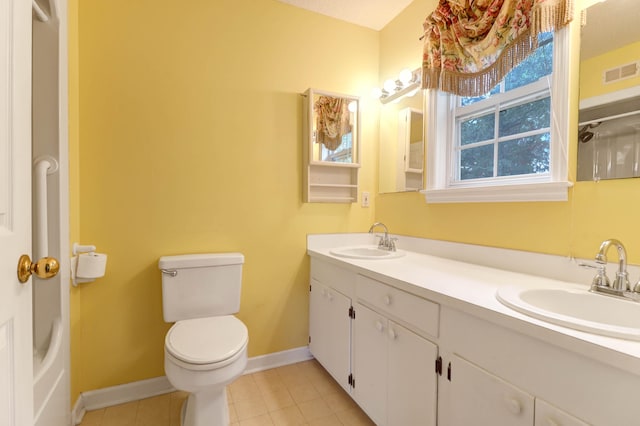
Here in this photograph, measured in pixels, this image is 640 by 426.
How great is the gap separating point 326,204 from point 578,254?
4.80ft

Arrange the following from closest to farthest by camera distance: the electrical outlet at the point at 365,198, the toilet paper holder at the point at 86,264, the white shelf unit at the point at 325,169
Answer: the toilet paper holder at the point at 86,264 < the white shelf unit at the point at 325,169 < the electrical outlet at the point at 365,198

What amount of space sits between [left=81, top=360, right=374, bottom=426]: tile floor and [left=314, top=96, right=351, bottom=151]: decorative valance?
1604 mm

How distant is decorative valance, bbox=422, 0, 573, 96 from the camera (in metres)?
1.26

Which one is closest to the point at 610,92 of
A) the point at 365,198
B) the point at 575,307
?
the point at 575,307

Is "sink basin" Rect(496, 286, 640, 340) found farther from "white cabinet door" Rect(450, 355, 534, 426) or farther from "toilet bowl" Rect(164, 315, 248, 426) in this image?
"toilet bowl" Rect(164, 315, 248, 426)

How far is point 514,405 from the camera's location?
0.86 m

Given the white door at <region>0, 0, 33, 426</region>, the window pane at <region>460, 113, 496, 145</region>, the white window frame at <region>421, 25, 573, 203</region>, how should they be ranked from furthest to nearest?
the window pane at <region>460, 113, 496, 145</region>, the white window frame at <region>421, 25, 573, 203</region>, the white door at <region>0, 0, 33, 426</region>

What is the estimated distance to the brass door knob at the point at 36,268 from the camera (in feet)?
2.21

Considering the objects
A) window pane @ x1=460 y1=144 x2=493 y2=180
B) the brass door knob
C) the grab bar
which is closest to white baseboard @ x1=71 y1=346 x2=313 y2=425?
the grab bar

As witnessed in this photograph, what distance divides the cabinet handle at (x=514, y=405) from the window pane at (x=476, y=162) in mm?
1151

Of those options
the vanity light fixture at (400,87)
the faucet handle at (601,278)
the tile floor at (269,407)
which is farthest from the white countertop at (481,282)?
the vanity light fixture at (400,87)

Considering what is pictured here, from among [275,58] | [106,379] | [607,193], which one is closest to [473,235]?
[607,193]

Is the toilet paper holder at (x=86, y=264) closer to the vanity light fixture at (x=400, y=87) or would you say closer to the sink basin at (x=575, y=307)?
the sink basin at (x=575, y=307)

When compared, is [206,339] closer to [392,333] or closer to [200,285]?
[200,285]
